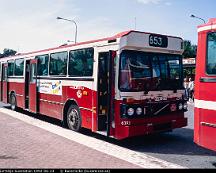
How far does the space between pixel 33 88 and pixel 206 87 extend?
9.53 metres

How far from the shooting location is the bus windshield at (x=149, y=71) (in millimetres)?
8898

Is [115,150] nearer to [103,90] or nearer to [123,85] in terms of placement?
[123,85]

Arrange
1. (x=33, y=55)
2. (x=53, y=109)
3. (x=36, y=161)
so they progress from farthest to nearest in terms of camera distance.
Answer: (x=33, y=55)
(x=53, y=109)
(x=36, y=161)

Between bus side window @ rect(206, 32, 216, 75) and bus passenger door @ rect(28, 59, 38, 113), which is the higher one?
bus side window @ rect(206, 32, 216, 75)

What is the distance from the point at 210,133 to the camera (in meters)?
6.51

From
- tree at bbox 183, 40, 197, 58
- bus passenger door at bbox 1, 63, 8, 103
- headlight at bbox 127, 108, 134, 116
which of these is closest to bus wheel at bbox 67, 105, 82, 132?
headlight at bbox 127, 108, 134, 116

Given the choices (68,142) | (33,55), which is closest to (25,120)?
(33,55)

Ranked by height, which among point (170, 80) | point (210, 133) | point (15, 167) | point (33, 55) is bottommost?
point (15, 167)

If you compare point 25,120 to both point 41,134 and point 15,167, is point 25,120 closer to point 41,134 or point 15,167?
point 41,134

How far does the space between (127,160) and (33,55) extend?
8.93 meters

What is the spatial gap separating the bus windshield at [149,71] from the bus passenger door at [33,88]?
21.5 ft

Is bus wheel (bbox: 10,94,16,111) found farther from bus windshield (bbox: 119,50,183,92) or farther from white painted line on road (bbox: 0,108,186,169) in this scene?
bus windshield (bbox: 119,50,183,92)

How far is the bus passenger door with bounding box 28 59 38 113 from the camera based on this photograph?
1443 centimetres

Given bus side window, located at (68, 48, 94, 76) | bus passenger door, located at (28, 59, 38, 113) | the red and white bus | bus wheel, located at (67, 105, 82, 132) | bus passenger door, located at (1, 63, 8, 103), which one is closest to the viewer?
the red and white bus
